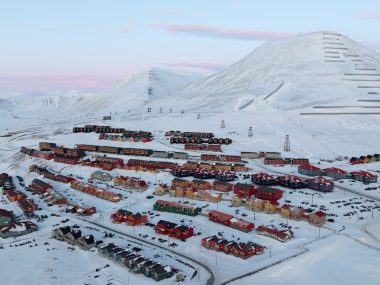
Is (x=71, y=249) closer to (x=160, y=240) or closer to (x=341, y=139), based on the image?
(x=160, y=240)

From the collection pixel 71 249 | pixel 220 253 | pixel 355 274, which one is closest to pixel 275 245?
pixel 220 253

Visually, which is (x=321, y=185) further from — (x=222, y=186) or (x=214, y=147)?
(x=214, y=147)

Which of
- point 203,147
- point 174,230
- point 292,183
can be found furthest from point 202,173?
point 174,230

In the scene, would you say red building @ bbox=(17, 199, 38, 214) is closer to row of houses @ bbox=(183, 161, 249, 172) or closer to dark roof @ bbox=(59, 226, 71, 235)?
dark roof @ bbox=(59, 226, 71, 235)

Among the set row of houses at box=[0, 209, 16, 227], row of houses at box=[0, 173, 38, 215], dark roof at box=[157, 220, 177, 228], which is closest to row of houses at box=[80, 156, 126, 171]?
row of houses at box=[0, 173, 38, 215]

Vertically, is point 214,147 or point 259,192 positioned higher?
point 214,147

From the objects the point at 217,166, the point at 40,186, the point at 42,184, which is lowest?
the point at 40,186
